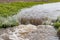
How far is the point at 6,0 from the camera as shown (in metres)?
10.6

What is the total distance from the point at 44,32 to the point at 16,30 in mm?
795

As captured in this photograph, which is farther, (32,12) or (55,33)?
(32,12)

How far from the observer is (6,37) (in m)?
5.20

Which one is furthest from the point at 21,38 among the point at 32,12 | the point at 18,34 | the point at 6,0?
the point at 6,0

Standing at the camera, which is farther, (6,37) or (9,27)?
(9,27)

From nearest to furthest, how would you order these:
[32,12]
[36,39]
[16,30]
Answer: [36,39] → [16,30] → [32,12]

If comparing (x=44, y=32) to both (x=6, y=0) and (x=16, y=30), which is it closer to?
(x=16, y=30)

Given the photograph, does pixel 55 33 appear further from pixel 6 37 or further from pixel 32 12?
pixel 32 12

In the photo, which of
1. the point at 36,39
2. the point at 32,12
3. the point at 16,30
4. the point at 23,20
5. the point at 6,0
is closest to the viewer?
the point at 36,39

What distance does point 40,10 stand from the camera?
7246mm

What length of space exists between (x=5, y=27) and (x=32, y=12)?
1.68m

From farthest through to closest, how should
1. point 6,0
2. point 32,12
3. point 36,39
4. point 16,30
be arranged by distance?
point 6,0 → point 32,12 → point 16,30 → point 36,39

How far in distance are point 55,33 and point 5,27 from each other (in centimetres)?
147

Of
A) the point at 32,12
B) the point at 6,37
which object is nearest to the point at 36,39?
the point at 6,37
